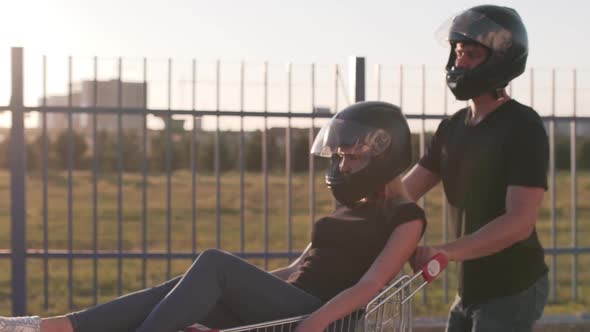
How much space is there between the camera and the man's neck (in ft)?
12.9

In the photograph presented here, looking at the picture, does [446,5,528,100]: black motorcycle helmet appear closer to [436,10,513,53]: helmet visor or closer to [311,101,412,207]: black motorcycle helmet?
[436,10,513,53]: helmet visor

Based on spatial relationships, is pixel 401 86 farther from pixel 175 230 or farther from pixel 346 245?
pixel 175 230

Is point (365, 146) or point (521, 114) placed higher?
point (521, 114)

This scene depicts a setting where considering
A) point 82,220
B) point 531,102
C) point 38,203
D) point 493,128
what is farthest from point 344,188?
point 38,203

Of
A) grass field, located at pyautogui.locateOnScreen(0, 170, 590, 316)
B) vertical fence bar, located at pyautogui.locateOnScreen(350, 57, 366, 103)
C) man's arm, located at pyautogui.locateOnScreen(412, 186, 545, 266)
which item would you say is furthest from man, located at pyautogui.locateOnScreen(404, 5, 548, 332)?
grass field, located at pyautogui.locateOnScreen(0, 170, 590, 316)

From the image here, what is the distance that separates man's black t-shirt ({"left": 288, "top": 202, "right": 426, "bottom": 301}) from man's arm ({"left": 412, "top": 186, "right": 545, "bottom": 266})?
9.2 inches

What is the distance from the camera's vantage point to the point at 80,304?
441 inches

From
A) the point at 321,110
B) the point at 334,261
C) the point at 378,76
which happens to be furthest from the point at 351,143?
the point at 378,76

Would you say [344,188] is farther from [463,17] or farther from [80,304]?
[80,304]

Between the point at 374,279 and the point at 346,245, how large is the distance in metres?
0.25

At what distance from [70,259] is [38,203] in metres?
26.3

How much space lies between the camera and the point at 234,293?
3.91m

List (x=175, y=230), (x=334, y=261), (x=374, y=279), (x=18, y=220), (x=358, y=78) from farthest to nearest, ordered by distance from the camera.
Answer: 1. (x=175, y=230)
2. (x=18, y=220)
3. (x=358, y=78)
4. (x=334, y=261)
5. (x=374, y=279)

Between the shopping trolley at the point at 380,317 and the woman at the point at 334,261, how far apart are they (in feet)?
0.15
